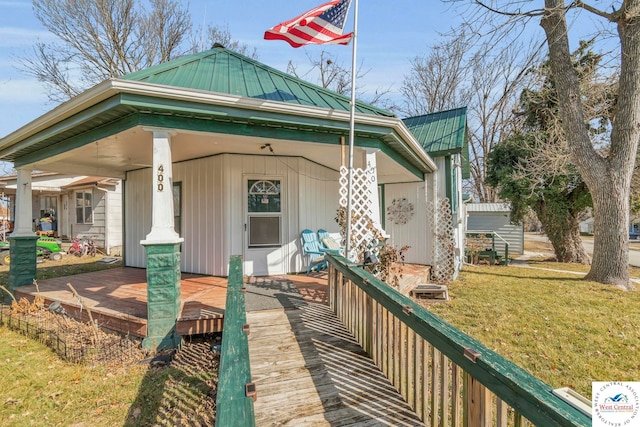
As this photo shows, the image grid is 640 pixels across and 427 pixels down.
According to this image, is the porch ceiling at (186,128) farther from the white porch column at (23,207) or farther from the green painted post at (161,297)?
the green painted post at (161,297)

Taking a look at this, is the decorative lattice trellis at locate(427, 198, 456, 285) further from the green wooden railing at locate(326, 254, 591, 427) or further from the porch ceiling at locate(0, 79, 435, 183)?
the green wooden railing at locate(326, 254, 591, 427)

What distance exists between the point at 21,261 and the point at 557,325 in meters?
9.63

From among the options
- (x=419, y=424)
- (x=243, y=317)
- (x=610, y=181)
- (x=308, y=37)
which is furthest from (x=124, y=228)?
(x=610, y=181)

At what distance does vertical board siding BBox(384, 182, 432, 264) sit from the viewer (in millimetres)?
8469

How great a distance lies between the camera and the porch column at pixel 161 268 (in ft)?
11.7

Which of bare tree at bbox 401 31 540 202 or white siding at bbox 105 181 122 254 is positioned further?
bare tree at bbox 401 31 540 202

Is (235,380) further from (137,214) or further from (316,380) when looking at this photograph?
(137,214)

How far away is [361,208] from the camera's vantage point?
460 cm

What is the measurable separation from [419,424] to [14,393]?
390 centimetres

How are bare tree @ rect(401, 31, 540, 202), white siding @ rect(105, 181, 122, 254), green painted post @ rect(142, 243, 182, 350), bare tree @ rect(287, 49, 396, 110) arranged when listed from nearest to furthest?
Result: 1. green painted post @ rect(142, 243, 182, 350)
2. white siding @ rect(105, 181, 122, 254)
3. bare tree @ rect(287, 49, 396, 110)
4. bare tree @ rect(401, 31, 540, 202)

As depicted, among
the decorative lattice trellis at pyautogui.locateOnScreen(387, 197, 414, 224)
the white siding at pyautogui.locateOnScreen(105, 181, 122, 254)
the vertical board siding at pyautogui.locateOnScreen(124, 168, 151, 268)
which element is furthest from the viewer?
the white siding at pyautogui.locateOnScreen(105, 181, 122, 254)

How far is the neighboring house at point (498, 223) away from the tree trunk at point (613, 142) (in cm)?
808

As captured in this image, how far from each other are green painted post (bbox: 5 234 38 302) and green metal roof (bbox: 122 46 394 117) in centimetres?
453

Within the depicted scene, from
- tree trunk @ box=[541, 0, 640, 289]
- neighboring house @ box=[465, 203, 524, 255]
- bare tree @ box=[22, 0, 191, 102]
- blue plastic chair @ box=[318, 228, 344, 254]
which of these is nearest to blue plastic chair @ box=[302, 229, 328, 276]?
blue plastic chair @ box=[318, 228, 344, 254]
